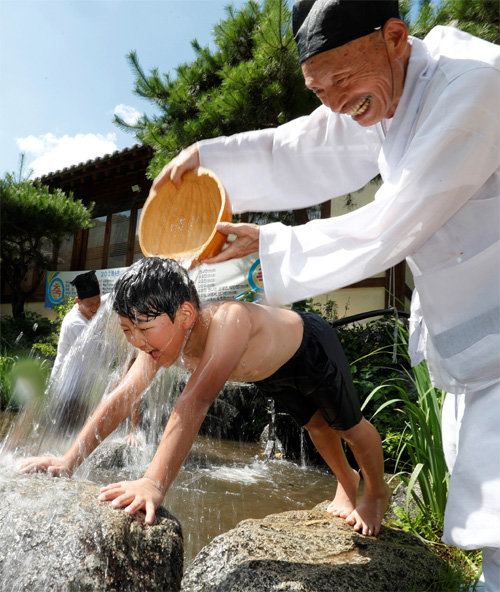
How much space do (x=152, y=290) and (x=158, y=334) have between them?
17 centimetres

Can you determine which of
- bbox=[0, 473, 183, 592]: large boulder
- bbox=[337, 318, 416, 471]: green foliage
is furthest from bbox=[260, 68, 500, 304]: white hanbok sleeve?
bbox=[337, 318, 416, 471]: green foliage

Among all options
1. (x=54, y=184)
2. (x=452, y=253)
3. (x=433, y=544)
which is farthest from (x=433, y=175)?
Result: (x=54, y=184)

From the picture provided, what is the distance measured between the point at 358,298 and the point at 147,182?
20.9ft

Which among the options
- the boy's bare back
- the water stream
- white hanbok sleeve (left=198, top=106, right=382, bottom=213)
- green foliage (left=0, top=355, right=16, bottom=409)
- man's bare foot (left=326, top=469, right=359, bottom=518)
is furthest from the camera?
green foliage (left=0, top=355, right=16, bottom=409)

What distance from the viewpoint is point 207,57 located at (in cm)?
658

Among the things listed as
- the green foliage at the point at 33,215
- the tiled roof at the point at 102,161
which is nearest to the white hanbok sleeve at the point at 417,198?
the tiled roof at the point at 102,161

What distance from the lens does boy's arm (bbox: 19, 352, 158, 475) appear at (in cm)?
190

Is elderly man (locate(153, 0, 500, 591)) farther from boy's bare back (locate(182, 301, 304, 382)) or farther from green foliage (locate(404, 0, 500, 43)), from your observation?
green foliage (locate(404, 0, 500, 43))

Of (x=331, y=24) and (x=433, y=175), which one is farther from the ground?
(x=331, y=24)

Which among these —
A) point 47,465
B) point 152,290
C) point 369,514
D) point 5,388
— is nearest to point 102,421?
point 47,465

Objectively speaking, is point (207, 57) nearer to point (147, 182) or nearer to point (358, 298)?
point (358, 298)

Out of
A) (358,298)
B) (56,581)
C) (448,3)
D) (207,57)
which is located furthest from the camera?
(358,298)

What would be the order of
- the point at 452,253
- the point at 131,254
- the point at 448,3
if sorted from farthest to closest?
the point at 131,254 → the point at 448,3 → the point at 452,253

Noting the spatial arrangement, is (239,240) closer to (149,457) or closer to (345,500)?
(345,500)
